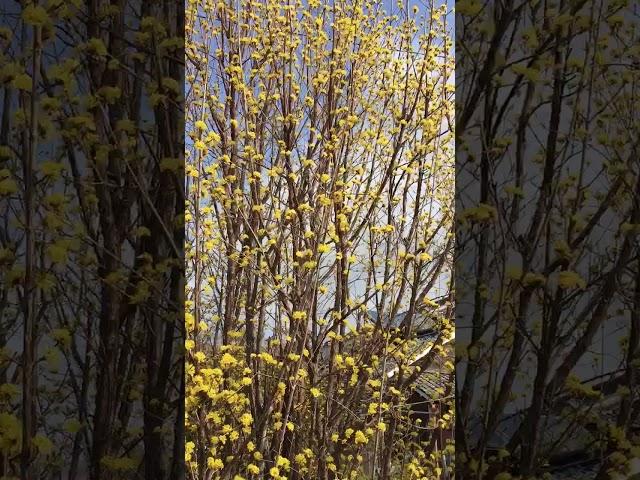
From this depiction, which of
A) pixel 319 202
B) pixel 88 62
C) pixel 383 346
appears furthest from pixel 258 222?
pixel 88 62

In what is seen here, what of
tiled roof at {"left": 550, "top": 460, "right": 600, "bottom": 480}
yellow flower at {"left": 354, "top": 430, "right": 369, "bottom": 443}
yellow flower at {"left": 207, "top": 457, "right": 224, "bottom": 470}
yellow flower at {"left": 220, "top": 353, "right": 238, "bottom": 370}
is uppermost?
yellow flower at {"left": 220, "top": 353, "right": 238, "bottom": 370}

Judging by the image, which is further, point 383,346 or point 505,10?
point 383,346

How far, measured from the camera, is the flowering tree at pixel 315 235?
155 centimetres

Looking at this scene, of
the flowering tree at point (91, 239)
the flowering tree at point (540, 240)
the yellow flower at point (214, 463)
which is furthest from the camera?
the yellow flower at point (214, 463)

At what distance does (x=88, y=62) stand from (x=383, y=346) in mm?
914

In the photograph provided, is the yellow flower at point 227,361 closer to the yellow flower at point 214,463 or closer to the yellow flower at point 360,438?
the yellow flower at point 214,463

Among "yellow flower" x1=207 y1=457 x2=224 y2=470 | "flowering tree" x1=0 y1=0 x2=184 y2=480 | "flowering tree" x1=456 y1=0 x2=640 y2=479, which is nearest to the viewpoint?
"flowering tree" x1=0 y1=0 x2=184 y2=480

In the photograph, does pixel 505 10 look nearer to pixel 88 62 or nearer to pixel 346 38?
pixel 346 38

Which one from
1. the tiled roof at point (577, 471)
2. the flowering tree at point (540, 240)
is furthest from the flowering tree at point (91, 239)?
the tiled roof at point (577, 471)

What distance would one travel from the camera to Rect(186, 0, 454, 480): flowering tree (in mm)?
1551

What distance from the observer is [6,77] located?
1150mm

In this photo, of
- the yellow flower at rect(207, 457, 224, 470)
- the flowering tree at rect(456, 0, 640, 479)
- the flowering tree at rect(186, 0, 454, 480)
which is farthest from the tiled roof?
the yellow flower at rect(207, 457, 224, 470)

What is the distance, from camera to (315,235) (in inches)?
64.4

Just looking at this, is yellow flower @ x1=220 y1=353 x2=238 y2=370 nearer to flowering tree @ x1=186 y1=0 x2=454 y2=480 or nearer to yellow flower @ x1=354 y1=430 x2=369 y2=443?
flowering tree @ x1=186 y1=0 x2=454 y2=480
